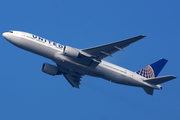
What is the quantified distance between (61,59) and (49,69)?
5814mm

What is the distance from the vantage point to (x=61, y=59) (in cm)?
3553

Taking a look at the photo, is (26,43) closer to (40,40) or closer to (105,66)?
(40,40)

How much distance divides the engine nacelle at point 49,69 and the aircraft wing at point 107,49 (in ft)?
25.3

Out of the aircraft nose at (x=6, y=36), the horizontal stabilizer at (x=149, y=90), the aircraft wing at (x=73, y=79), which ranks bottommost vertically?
the horizontal stabilizer at (x=149, y=90)

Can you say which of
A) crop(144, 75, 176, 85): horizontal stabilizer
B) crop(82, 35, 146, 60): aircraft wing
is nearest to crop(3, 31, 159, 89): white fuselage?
crop(144, 75, 176, 85): horizontal stabilizer

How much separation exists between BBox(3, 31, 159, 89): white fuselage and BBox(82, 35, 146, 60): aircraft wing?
7.49ft

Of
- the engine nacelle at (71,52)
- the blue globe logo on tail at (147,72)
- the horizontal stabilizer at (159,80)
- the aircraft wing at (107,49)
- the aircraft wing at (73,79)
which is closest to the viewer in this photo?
the aircraft wing at (107,49)

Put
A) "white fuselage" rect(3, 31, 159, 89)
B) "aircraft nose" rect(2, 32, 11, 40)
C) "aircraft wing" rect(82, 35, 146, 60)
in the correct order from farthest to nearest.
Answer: "aircraft nose" rect(2, 32, 11, 40)
"white fuselage" rect(3, 31, 159, 89)
"aircraft wing" rect(82, 35, 146, 60)

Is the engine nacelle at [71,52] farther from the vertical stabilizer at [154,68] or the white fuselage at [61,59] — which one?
the vertical stabilizer at [154,68]

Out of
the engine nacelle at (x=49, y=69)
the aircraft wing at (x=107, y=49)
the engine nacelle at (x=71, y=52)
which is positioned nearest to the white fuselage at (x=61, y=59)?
the engine nacelle at (x=71, y=52)

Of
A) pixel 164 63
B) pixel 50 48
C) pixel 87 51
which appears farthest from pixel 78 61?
pixel 164 63

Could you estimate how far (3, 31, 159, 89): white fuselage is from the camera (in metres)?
36.0

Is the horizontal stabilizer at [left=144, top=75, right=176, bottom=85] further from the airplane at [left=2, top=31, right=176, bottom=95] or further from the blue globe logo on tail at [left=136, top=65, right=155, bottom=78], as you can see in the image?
the blue globe logo on tail at [left=136, top=65, right=155, bottom=78]

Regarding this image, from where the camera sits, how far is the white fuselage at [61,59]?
35969 millimetres
